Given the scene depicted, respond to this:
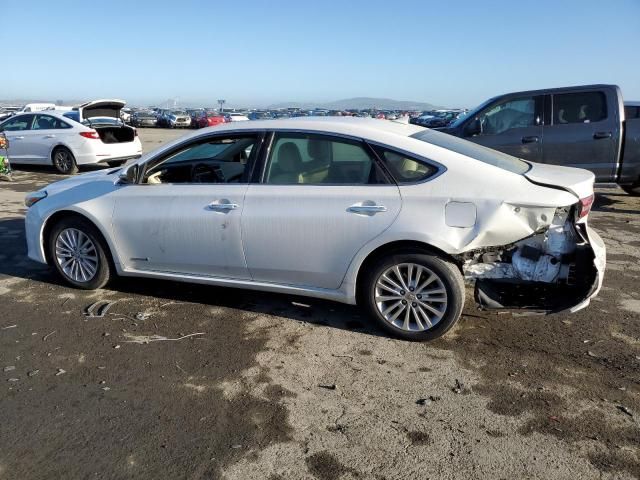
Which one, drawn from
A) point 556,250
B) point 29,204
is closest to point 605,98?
point 556,250

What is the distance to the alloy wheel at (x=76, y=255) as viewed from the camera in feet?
15.9

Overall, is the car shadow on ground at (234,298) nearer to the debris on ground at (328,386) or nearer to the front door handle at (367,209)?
the debris on ground at (328,386)

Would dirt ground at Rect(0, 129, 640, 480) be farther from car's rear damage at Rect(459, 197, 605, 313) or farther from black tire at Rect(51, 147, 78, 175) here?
black tire at Rect(51, 147, 78, 175)

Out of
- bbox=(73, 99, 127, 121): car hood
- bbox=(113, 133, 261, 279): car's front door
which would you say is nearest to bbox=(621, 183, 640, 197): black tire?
bbox=(113, 133, 261, 279): car's front door

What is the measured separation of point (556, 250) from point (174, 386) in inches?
107

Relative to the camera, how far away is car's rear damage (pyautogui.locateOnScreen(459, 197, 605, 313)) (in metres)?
3.68

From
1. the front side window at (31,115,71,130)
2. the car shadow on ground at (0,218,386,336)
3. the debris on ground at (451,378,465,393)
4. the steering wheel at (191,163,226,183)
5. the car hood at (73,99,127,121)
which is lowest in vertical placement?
the debris on ground at (451,378,465,393)

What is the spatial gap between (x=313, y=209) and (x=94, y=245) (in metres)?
2.16

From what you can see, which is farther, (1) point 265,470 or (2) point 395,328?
(2) point 395,328

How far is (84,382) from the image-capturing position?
343 cm

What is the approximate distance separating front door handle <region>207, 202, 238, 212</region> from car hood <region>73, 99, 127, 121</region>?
11586 mm

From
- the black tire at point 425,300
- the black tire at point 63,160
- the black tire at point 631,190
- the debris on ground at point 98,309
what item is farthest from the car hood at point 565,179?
the black tire at point 63,160

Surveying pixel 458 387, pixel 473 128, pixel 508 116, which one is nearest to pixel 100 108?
pixel 473 128

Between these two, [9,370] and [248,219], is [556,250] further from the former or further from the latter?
[9,370]
